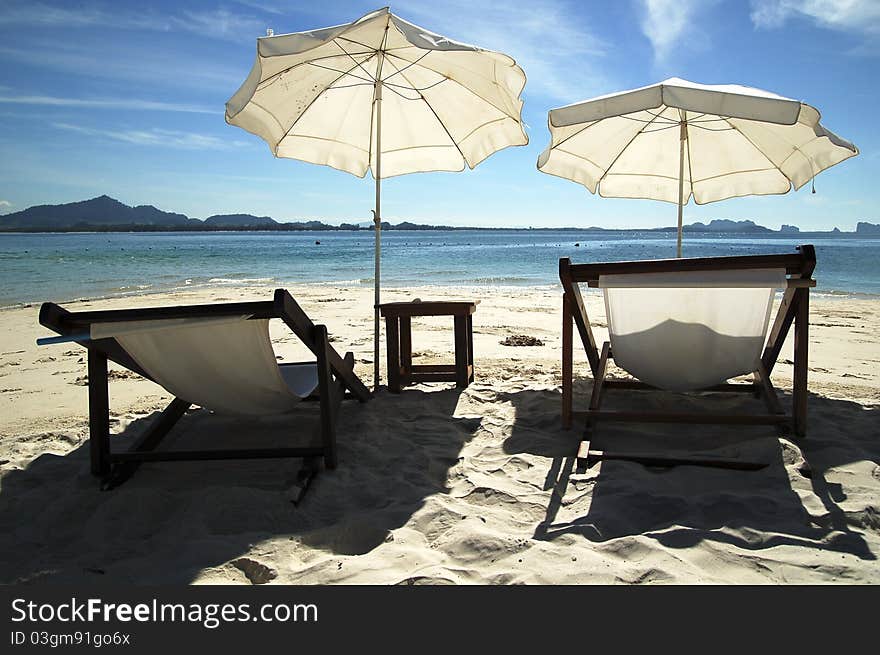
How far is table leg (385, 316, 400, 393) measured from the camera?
175 inches

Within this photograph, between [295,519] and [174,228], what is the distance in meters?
110

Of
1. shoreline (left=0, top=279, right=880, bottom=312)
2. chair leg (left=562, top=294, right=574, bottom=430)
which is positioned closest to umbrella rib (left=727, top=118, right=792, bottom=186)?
chair leg (left=562, top=294, right=574, bottom=430)

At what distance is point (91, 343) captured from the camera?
2.87m

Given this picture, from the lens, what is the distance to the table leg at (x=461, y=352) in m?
4.48

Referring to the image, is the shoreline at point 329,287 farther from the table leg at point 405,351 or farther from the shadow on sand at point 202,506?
the shadow on sand at point 202,506

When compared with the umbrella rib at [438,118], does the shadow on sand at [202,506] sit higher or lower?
lower

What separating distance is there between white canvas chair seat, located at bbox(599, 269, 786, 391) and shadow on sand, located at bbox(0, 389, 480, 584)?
3.70 ft

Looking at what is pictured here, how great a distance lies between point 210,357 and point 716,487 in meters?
2.39

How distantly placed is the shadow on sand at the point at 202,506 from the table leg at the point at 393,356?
2.62 feet

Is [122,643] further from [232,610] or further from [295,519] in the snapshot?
[295,519]

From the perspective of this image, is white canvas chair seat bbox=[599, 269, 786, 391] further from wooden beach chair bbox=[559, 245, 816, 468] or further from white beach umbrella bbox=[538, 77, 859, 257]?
white beach umbrella bbox=[538, 77, 859, 257]

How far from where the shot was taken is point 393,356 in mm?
4465

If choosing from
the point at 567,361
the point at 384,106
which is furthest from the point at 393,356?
the point at 384,106

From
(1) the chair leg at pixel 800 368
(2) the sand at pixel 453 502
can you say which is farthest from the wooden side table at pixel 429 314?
(1) the chair leg at pixel 800 368
